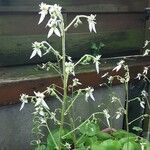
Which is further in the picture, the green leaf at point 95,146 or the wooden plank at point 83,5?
the wooden plank at point 83,5

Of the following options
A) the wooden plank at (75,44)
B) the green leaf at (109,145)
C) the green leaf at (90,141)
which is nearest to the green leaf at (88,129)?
the green leaf at (90,141)

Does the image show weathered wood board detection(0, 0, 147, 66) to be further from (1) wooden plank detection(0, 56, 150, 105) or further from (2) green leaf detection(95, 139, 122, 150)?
(2) green leaf detection(95, 139, 122, 150)

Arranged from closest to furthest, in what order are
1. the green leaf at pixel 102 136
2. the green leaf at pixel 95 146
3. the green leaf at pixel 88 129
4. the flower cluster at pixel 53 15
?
the flower cluster at pixel 53 15 → the green leaf at pixel 95 146 → the green leaf at pixel 88 129 → the green leaf at pixel 102 136

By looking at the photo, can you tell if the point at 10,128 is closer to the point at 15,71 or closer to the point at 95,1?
the point at 15,71

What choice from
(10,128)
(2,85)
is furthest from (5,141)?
(2,85)

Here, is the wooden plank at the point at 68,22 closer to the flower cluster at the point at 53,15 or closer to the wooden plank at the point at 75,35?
the wooden plank at the point at 75,35

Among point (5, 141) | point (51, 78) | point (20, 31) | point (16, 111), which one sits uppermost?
point (20, 31)
